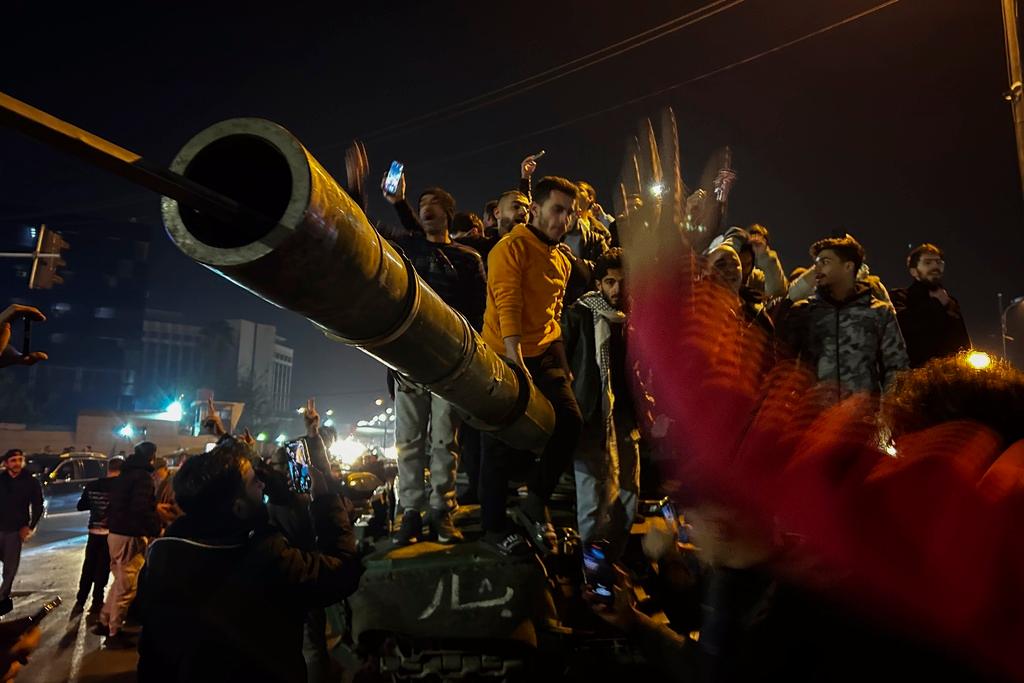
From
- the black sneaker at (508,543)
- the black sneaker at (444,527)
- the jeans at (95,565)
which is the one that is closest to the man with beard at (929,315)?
the black sneaker at (508,543)

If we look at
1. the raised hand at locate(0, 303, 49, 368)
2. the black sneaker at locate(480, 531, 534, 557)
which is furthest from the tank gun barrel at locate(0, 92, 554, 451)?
the raised hand at locate(0, 303, 49, 368)

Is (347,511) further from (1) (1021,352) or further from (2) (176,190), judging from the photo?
(1) (1021,352)

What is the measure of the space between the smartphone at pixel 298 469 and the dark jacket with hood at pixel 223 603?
1.16m

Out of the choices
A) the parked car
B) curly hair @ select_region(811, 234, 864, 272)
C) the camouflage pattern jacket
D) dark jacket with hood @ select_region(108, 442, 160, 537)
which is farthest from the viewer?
the parked car

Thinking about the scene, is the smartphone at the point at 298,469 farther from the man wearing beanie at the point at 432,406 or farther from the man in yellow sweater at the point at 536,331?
the man in yellow sweater at the point at 536,331

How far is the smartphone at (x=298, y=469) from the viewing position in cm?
471

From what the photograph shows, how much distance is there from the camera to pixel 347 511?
4.21 meters

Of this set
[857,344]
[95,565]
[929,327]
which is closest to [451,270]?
[857,344]

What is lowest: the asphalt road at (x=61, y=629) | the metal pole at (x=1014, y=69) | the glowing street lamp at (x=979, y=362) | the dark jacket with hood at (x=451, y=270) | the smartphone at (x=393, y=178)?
the asphalt road at (x=61, y=629)

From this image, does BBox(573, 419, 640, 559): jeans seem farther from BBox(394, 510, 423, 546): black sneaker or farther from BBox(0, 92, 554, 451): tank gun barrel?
BBox(0, 92, 554, 451): tank gun barrel

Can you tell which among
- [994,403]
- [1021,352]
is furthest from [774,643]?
[1021,352]

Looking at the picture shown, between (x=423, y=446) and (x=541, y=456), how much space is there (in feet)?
5.35

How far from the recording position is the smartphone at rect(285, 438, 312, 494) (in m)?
4.71

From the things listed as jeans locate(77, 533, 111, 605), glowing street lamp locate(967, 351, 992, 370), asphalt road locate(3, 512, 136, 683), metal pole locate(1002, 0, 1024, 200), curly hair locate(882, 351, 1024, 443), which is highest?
metal pole locate(1002, 0, 1024, 200)
